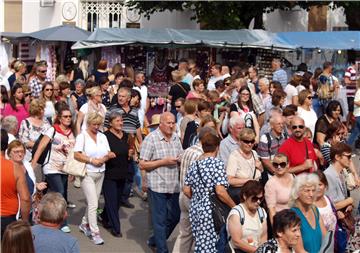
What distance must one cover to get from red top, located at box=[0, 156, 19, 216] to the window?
24.3 metres

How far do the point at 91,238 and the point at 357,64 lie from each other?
41.5ft

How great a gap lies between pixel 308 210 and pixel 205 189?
1062 millimetres

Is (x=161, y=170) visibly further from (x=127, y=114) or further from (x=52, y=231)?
(x=52, y=231)

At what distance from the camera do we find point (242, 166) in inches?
329

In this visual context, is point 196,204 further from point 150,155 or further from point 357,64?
point 357,64

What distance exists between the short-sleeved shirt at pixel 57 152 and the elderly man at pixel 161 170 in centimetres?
128

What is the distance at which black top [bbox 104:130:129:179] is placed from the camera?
9.97 meters

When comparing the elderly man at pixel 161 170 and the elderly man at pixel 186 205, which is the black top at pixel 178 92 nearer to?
the elderly man at pixel 161 170

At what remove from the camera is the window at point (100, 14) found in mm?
31500

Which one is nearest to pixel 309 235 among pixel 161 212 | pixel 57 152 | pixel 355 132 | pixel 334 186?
pixel 334 186

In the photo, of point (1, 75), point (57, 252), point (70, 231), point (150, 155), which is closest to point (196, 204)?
point (150, 155)

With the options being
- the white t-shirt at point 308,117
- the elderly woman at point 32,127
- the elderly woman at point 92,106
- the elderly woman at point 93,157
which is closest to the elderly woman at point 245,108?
the white t-shirt at point 308,117

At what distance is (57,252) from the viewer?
5914 mm

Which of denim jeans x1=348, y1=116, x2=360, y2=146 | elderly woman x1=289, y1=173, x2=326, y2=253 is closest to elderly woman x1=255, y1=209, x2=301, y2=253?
elderly woman x1=289, y1=173, x2=326, y2=253
